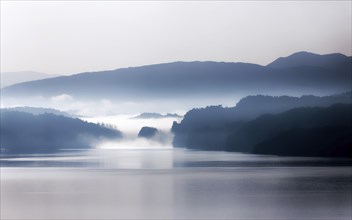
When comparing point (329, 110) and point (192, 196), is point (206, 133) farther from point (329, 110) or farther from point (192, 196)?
point (192, 196)

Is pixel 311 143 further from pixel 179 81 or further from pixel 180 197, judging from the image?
pixel 180 197

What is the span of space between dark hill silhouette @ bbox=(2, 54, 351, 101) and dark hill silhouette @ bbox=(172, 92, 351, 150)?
112 cm

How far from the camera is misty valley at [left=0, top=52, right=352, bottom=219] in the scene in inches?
817

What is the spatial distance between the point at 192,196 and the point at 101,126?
58.2 ft

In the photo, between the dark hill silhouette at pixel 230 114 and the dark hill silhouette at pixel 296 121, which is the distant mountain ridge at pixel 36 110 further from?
the dark hill silhouette at pixel 296 121

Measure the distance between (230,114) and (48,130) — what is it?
1203 centimetres

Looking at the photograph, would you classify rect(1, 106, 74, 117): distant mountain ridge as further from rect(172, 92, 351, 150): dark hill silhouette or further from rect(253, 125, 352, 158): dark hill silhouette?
rect(253, 125, 352, 158): dark hill silhouette

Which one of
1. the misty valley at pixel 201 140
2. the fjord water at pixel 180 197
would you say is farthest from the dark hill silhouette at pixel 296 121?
the fjord water at pixel 180 197

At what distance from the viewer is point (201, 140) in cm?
4962

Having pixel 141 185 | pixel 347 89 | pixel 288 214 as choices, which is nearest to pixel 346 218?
pixel 288 214

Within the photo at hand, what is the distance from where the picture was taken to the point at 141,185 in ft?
93.2

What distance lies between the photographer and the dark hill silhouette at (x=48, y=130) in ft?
132

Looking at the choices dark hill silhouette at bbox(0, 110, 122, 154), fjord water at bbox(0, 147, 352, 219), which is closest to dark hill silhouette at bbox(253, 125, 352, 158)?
dark hill silhouette at bbox(0, 110, 122, 154)

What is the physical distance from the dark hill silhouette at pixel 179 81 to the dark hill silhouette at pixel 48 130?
123cm
